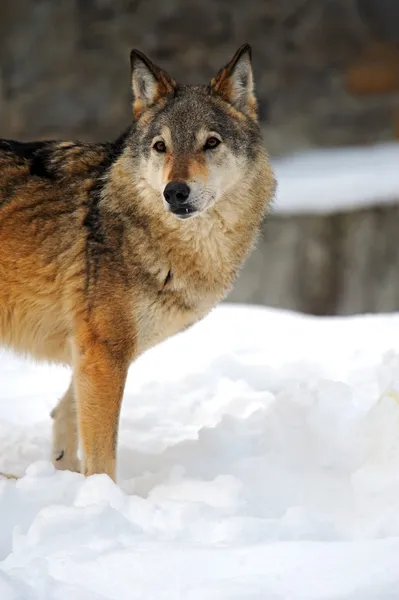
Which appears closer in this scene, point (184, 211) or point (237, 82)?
point (184, 211)

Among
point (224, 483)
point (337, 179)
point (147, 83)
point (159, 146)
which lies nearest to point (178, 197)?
point (159, 146)

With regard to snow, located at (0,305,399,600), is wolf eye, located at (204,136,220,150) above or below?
above

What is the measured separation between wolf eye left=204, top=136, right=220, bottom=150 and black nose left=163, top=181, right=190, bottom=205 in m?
0.26

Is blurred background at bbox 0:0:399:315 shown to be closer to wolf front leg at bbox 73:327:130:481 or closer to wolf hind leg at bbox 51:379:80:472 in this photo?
wolf hind leg at bbox 51:379:80:472

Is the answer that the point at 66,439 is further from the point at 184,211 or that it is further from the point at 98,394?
the point at 184,211

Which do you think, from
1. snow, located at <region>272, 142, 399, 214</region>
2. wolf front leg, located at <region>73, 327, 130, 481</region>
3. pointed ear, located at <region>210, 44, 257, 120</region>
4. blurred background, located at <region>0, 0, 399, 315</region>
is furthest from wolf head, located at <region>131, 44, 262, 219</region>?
blurred background, located at <region>0, 0, 399, 315</region>

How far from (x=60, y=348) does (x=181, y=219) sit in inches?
26.8

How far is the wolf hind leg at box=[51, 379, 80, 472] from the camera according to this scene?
3.98 m

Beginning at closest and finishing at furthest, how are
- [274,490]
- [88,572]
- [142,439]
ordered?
[88,572]
[274,490]
[142,439]

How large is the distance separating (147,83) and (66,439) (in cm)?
143

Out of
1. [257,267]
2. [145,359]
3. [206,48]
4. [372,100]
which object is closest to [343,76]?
[372,100]

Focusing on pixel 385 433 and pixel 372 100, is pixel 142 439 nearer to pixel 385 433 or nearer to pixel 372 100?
pixel 385 433

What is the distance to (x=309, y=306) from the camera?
27.4 feet

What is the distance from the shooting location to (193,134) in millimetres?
3576
